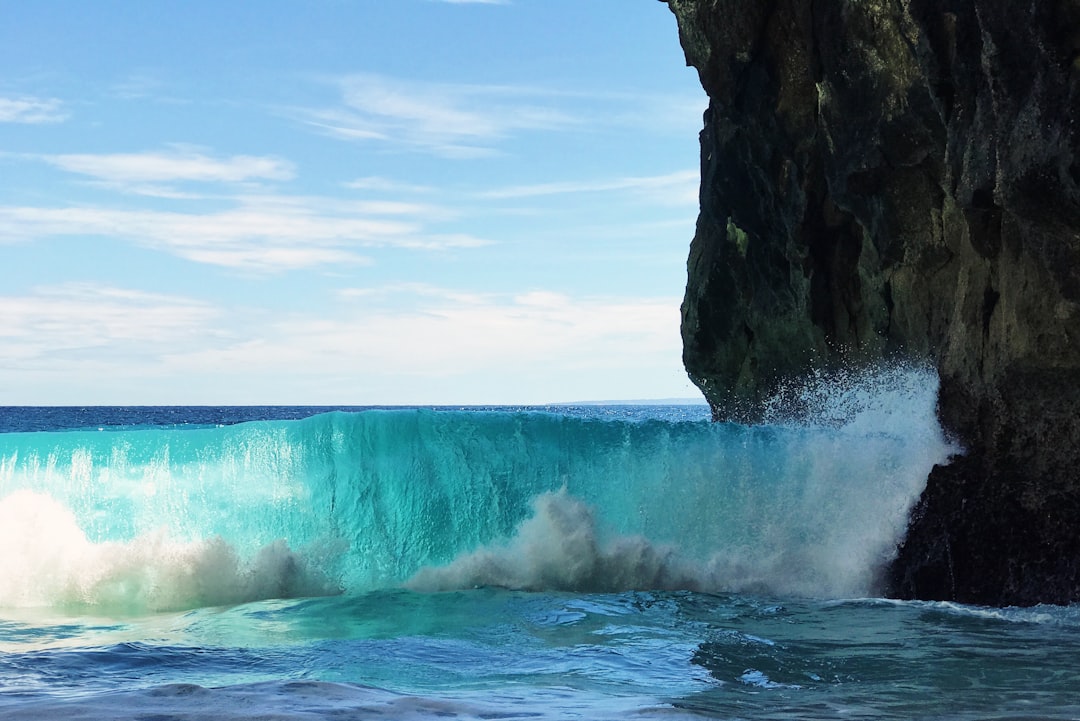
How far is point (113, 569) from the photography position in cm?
1161

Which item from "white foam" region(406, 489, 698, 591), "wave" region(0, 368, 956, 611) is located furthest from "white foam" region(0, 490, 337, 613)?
"white foam" region(406, 489, 698, 591)

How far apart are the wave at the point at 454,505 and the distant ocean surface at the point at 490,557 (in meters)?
0.03

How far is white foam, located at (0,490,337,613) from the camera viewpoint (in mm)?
11398

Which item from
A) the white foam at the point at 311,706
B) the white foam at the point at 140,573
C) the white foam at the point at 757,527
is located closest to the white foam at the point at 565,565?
the white foam at the point at 757,527

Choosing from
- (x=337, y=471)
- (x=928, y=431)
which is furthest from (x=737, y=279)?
(x=337, y=471)

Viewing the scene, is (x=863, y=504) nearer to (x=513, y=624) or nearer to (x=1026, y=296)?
(x=1026, y=296)

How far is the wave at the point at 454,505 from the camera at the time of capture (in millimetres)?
11719

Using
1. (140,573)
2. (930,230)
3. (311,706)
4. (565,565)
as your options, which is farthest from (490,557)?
(930,230)

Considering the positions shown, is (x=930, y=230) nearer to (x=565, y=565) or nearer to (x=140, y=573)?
(x=565, y=565)

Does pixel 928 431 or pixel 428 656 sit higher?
pixel 928 431

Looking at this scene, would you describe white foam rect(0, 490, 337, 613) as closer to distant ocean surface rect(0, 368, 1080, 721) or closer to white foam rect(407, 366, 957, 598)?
distant ocean surface rect(0, 368, 1080, 721)

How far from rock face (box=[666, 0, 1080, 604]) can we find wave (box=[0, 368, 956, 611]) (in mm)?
961

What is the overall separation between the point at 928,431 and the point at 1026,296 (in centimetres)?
220

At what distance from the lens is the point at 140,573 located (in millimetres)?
11625
